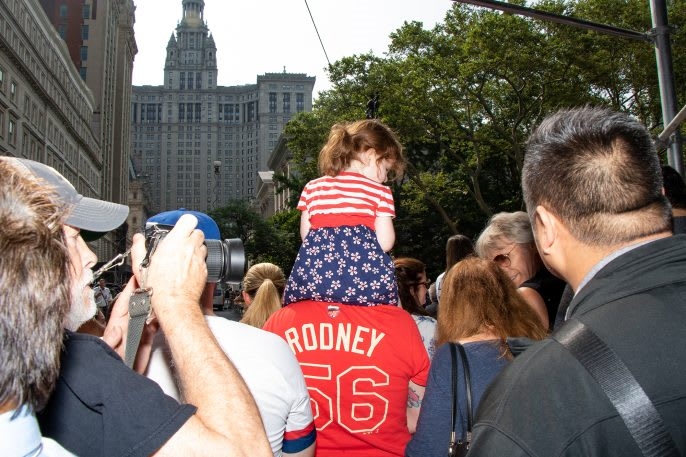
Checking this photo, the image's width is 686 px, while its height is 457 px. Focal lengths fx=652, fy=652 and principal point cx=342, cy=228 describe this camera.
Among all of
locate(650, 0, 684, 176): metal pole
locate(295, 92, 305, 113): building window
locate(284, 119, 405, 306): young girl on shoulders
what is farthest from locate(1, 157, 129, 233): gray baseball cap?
locate(295, 92, 305, 113): building window

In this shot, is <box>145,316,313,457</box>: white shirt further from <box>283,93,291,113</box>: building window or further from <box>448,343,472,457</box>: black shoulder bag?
<box>283,93,291,113</box>: building window

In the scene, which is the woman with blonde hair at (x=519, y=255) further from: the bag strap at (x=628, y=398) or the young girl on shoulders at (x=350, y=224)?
the bag strap at (x=628, y=398)

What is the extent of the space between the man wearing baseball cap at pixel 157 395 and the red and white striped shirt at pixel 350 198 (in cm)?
135

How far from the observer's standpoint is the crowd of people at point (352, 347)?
132cm

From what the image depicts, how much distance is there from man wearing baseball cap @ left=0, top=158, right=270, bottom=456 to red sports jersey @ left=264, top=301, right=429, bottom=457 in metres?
1.13

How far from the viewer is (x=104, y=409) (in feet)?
5.04

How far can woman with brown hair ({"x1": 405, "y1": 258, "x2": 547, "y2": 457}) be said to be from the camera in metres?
2.67

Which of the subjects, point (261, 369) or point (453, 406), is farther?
point (453, 406)

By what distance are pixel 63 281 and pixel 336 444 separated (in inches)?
68.6

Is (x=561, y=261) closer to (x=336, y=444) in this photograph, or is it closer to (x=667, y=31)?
(x=336, y=444)

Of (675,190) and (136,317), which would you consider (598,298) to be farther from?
(675,190)

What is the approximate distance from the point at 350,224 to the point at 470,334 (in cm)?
75

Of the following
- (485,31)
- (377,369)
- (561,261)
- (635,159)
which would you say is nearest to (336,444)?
(377,369)

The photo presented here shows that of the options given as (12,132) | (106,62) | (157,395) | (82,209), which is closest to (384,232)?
(82,209)
